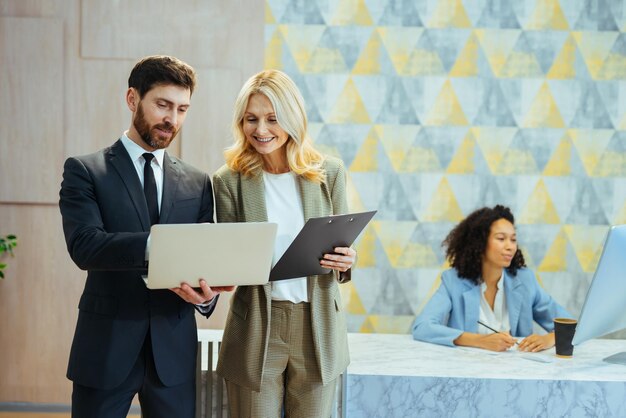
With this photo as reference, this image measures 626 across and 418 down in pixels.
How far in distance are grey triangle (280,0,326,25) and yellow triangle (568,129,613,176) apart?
1.51m

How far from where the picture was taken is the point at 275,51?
3.77 m

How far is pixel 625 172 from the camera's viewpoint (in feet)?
12.7

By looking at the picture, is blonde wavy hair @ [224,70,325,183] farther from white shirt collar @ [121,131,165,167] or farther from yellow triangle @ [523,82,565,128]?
yellow triangle @ [523,82,565,128]

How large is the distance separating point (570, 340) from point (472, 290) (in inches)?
24.8

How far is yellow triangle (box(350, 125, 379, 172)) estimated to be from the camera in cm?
381

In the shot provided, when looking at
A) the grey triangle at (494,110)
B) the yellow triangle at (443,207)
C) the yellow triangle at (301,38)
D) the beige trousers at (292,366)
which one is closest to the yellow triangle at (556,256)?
the yellow triangle at (443,207)

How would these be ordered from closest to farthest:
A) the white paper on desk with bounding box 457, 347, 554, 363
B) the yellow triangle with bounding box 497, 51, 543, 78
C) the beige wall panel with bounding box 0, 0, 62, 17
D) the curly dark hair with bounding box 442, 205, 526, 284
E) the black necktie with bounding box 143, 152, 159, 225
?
the black necktie with bounding box 143, 152, 159, 225 < the white paper on desk with bounding box 457, 347, 554, 363 < the curly dark hair with bounding box 442, 205, 526, 284 < the beige wall panel with bounding box 0, 0, 62, 17 < the yellow triangle with bounding box 497, 51, 543, 78

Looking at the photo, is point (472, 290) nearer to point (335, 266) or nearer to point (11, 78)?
point (335, 266)

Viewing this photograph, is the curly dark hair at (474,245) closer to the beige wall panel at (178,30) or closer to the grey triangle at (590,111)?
the grey triangle at (590,111)

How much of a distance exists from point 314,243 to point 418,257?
2.11m

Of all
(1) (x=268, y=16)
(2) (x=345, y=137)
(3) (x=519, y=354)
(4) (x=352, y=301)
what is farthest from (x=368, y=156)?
(3) (x=519, y=354)

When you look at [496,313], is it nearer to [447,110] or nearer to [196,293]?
[447,110]

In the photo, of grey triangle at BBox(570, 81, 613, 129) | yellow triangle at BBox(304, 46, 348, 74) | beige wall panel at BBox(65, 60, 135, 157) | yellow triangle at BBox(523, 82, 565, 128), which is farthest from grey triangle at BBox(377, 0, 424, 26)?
beige wall panel at BBox(65, 60, 135, 157)

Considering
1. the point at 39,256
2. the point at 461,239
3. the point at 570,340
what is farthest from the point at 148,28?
→ the point at 570,340
